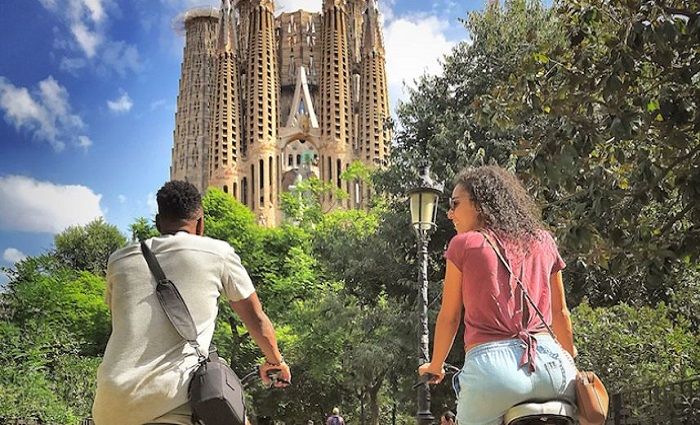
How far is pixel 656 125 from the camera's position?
7.42 meters

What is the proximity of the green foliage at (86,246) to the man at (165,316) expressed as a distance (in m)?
51.9

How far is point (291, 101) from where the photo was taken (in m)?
82.8

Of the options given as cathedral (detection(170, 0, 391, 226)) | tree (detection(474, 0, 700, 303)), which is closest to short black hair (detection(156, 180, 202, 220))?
tree (detection(474, 0, 700, 303))

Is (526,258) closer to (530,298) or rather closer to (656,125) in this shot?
(530,298)

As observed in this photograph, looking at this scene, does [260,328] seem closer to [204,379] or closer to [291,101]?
[204,379]

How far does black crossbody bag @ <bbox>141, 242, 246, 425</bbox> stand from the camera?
3174mm

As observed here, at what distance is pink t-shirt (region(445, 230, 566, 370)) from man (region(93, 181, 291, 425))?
2.75 feet

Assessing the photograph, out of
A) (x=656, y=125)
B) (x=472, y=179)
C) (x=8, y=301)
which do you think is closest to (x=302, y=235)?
(x=8, y=301)

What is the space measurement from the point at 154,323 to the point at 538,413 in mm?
1429

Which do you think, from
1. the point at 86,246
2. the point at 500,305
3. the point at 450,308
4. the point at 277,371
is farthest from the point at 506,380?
the point at 86,246

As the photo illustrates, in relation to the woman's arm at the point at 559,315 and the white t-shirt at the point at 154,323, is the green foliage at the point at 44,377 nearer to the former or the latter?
the white t-shirt at the point at 154,323

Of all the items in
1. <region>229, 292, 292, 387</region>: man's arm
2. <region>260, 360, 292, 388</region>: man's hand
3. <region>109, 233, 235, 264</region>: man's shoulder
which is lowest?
<region>260, 360, 292, 388</region>: man's hand

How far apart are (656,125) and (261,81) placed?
70729mm

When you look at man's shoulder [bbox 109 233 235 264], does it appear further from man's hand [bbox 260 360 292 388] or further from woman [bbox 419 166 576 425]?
woman [bbox 419 166 576 425]
